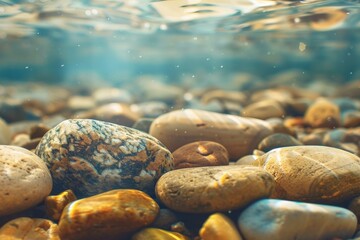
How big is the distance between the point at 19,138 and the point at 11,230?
4.02 m

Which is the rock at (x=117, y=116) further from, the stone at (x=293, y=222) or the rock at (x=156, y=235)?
the stone at (x=293, y=222)

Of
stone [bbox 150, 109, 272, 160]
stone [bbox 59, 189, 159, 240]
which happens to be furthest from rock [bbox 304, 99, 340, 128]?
stone [bbox 59, 189, 159, 240]

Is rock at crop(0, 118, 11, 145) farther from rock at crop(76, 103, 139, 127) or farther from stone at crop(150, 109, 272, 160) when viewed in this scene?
stone at crop(150, 109, 272, 160)

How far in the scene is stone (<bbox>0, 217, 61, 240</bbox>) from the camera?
2.99 m

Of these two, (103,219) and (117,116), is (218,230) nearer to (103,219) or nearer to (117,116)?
(103,219)

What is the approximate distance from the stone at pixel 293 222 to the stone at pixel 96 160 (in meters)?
1.23

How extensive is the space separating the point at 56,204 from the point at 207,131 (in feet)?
8.40

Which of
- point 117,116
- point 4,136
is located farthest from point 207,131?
point 4,136

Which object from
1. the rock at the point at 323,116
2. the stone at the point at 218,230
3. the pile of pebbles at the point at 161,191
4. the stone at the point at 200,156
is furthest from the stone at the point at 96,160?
the rock at the point at 323,116

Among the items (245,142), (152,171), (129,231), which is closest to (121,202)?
(129,231)

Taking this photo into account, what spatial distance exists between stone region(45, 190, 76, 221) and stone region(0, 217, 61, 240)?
95 millimetres

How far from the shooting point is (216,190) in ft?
9.93

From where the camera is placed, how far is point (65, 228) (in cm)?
286

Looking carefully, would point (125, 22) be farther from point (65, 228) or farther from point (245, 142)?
point (65, 228)
